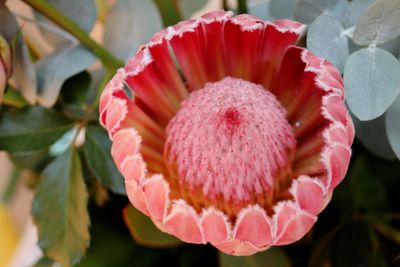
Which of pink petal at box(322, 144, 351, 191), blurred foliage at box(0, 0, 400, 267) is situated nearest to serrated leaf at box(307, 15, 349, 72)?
blurred foliage at box(0, 0, 400, 267)

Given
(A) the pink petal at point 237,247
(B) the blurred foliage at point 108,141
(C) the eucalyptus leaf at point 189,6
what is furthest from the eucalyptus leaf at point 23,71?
(A) the pink petal at point 237,247

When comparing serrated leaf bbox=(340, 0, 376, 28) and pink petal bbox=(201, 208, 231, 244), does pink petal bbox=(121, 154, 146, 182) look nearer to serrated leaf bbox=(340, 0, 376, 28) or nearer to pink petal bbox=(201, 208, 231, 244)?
pink petal bbox=(201, 208, 231, 244)

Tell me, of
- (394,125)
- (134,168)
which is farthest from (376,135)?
(134,168)

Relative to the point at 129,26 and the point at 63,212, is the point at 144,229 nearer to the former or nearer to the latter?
the point at 63,212

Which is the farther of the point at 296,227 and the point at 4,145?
the point at 4,145

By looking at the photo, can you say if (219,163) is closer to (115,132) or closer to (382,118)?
(115,132)

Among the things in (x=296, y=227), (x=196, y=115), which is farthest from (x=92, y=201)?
(x=296, y=227)

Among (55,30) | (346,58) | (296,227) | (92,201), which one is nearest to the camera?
(296,227)
